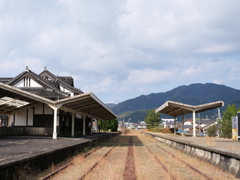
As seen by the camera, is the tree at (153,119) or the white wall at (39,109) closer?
the white wall at (39,109)

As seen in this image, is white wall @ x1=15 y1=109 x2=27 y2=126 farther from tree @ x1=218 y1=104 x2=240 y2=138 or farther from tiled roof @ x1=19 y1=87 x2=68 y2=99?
tree @ x1=218 y1=104 x2=240 y2=138

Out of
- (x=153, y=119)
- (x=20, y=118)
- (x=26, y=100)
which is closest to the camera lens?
(x=26, y=100)

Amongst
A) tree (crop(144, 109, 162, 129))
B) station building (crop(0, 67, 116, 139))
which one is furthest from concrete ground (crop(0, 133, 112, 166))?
tree (crop(144, 109, 162, 129))

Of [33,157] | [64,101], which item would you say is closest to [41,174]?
[33,157]

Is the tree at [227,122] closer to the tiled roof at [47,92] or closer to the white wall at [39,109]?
the tiled roof at [47,92]

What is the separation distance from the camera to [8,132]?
22.9 m

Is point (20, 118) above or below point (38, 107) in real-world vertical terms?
below

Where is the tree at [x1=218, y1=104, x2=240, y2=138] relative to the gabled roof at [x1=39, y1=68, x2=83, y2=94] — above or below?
below

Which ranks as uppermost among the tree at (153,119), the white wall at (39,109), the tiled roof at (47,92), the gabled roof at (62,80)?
the gabled roof at (62,80)

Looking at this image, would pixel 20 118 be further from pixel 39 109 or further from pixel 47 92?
pixel 47 92

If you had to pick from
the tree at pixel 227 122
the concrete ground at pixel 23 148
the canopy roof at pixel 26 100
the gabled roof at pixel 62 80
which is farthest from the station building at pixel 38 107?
the tree at pixel 227 122

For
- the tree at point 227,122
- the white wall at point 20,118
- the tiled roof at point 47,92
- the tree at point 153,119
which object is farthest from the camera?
the tree at point 153,119

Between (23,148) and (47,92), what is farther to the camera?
(47,92)

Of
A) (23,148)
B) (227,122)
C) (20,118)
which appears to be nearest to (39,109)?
(20,118)
